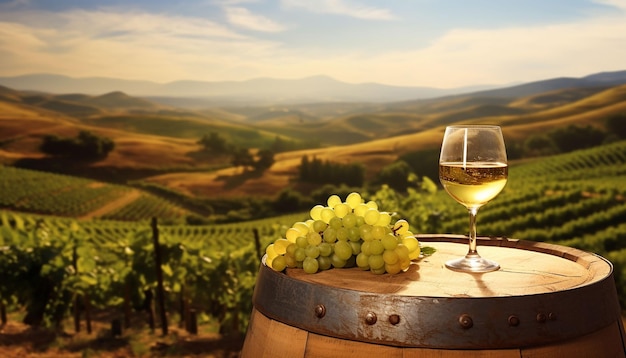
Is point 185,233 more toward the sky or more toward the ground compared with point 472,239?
more toward the ground

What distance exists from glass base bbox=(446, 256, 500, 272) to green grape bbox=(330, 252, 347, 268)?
0.71 feet

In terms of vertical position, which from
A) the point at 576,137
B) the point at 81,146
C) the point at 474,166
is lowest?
the point at 81,146

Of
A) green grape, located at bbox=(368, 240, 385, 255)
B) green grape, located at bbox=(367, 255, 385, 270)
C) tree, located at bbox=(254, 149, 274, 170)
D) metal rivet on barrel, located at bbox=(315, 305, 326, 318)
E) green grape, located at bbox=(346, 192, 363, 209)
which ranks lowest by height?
tree, located at bbox=(254, 149, 274, 170)

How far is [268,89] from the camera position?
35.4 feet

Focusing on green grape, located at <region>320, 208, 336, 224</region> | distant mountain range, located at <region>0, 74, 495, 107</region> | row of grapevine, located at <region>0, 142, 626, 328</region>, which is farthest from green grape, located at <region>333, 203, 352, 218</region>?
distant mountain range, located at <region>0, 74, 495, 107</region>

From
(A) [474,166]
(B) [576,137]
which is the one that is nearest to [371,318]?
(A) [474,166]

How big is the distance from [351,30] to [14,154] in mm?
5125

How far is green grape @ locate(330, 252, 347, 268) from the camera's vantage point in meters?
1.34

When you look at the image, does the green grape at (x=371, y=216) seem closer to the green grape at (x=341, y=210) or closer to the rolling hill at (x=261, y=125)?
the green grape at (x=341, y=210)

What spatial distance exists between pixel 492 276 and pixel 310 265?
0.35 m

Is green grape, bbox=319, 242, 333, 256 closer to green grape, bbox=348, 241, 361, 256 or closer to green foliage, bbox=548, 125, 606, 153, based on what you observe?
green grape, bbox=348, 241, 361, 256

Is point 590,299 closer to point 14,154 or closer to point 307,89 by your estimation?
point 14,154

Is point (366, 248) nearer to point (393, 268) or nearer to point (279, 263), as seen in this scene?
point (393, 268)

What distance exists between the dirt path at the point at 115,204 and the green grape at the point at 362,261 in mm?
8593
